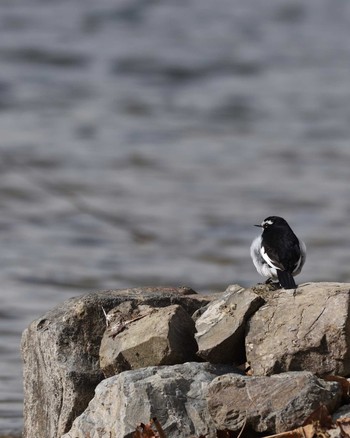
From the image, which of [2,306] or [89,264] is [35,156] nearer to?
[89,264]

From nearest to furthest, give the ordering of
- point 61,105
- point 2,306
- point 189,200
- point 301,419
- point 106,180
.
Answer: point 301,419 → point 2,306 → point 189,200 → point 106,180 → point 61,105

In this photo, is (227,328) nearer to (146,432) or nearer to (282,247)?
(146,432)

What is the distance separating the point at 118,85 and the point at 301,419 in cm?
2764

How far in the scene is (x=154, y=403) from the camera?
5.49 m

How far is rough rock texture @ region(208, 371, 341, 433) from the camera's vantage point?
530 cm

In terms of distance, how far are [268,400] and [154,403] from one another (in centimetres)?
51

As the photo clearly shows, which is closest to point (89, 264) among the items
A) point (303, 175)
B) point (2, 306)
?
Answer: point (2, 306)

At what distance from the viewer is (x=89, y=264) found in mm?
16953

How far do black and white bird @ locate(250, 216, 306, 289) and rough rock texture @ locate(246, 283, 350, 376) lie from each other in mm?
625

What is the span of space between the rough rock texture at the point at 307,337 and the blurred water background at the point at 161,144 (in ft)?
11.0

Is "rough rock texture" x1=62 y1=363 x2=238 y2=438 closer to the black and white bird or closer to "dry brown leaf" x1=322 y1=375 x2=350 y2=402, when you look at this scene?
"dry brown leaf" x1=322 y1=375 x2=350 y2=402

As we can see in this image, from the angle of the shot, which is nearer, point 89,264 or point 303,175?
point 89,264

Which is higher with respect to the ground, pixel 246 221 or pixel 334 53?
pixel 334 53

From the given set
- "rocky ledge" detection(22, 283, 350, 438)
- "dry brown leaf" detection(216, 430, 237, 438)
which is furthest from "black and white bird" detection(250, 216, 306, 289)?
"dry brown leaf" detection(216, 430, 237, 438)
